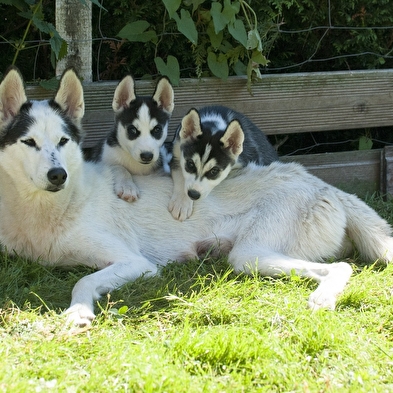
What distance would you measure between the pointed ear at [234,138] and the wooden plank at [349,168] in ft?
4.32

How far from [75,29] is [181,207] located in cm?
167

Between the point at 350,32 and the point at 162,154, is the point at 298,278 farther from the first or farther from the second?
the point at 350,32

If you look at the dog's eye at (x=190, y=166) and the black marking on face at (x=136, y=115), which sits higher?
the black marking on face at (x=136, y=115)

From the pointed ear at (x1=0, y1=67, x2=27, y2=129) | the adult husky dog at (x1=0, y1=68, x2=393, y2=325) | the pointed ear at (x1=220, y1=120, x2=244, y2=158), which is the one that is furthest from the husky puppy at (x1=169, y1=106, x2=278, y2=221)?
the pointed ear at (x1=0, y1=67, x2=27, y2=129)

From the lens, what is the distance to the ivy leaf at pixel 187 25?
4.72 meters

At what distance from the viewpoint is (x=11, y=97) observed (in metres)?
3.90

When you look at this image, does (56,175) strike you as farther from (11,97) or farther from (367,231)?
(367,231)

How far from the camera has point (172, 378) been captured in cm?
265

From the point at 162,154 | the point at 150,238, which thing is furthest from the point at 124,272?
the point at 162,154

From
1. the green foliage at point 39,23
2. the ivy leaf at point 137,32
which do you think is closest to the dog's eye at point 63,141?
the green foliage at point 39,23

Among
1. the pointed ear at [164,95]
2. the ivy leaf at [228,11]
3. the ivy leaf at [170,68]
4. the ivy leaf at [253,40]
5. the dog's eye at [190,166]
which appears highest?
the ivy leaf at [228,11]

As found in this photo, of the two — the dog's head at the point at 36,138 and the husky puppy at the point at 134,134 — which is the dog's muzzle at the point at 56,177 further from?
the husky puppy at the point at 134,134

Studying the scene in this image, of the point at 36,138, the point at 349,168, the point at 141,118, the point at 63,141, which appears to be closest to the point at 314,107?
the point at 349,168

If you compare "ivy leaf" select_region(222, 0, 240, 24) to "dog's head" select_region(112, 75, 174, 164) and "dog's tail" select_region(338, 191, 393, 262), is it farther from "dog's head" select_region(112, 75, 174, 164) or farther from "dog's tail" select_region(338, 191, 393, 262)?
"dog's tail" select_region(338, 191, 393, 262)
